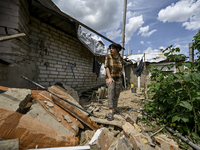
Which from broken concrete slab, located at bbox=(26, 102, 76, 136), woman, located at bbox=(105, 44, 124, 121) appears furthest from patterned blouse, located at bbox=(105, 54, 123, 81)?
broken concrete slab, located at bbox=(26, 102, 76, 136)

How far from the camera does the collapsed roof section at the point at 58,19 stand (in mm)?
2814

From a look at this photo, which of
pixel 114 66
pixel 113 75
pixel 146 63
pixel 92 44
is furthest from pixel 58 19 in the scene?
pixel 146 63

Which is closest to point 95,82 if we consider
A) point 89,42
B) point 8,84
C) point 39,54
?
point 89,42

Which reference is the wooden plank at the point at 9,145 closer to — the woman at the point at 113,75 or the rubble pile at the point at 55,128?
the rubble pile at the point at 55,128

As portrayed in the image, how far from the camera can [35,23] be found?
143 inches

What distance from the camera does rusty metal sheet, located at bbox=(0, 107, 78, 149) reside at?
45.5 inches

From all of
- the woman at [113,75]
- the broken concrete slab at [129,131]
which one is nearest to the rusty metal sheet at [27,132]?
the broken concrete slab at [129,131]

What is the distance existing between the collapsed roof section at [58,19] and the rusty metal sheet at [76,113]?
7.99 feet

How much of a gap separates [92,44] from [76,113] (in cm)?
395

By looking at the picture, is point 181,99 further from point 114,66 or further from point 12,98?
point 12,98

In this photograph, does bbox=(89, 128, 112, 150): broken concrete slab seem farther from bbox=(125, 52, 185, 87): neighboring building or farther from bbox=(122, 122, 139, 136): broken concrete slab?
bbox=(125, 52, 185, 87): neighboring building

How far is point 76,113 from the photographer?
211cm

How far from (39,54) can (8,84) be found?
1.95 meters

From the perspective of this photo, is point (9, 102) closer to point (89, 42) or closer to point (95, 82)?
point (89, 42)
